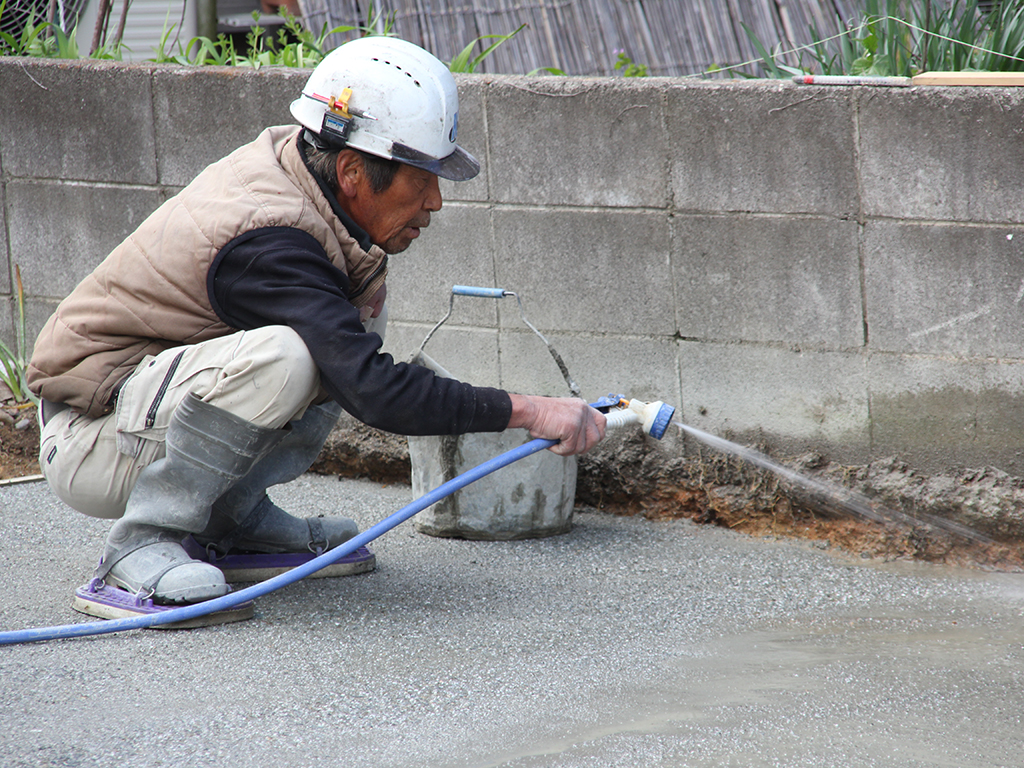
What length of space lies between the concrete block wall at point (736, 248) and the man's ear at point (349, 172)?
Result: 1.01 metres

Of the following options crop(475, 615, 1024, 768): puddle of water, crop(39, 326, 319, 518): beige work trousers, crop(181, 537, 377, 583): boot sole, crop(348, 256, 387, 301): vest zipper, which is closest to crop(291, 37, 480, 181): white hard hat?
crop(348, 256, 387, 301): vest zipper

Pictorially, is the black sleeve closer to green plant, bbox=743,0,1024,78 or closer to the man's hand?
the man's hand

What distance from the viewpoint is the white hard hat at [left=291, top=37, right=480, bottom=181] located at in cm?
256

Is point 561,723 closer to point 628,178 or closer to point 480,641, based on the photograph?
point 480,641

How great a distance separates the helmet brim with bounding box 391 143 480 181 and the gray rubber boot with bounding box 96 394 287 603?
29.5 inches

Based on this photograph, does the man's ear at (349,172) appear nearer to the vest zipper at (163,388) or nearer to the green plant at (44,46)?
the vest zipper at (163,388)

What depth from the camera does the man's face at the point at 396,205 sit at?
2.64m

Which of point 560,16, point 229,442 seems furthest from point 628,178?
point 560,16

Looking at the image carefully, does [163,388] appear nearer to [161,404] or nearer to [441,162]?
[161,404]

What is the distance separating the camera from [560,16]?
5.55 meters

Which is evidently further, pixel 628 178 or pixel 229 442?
pixel 628 178

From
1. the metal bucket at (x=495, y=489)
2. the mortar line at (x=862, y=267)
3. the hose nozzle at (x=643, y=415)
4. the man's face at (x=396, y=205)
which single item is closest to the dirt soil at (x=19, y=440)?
the metal bucket at (x=495, y=489)

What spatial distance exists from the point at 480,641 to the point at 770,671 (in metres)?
0.69

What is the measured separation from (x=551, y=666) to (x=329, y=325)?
943 mm
